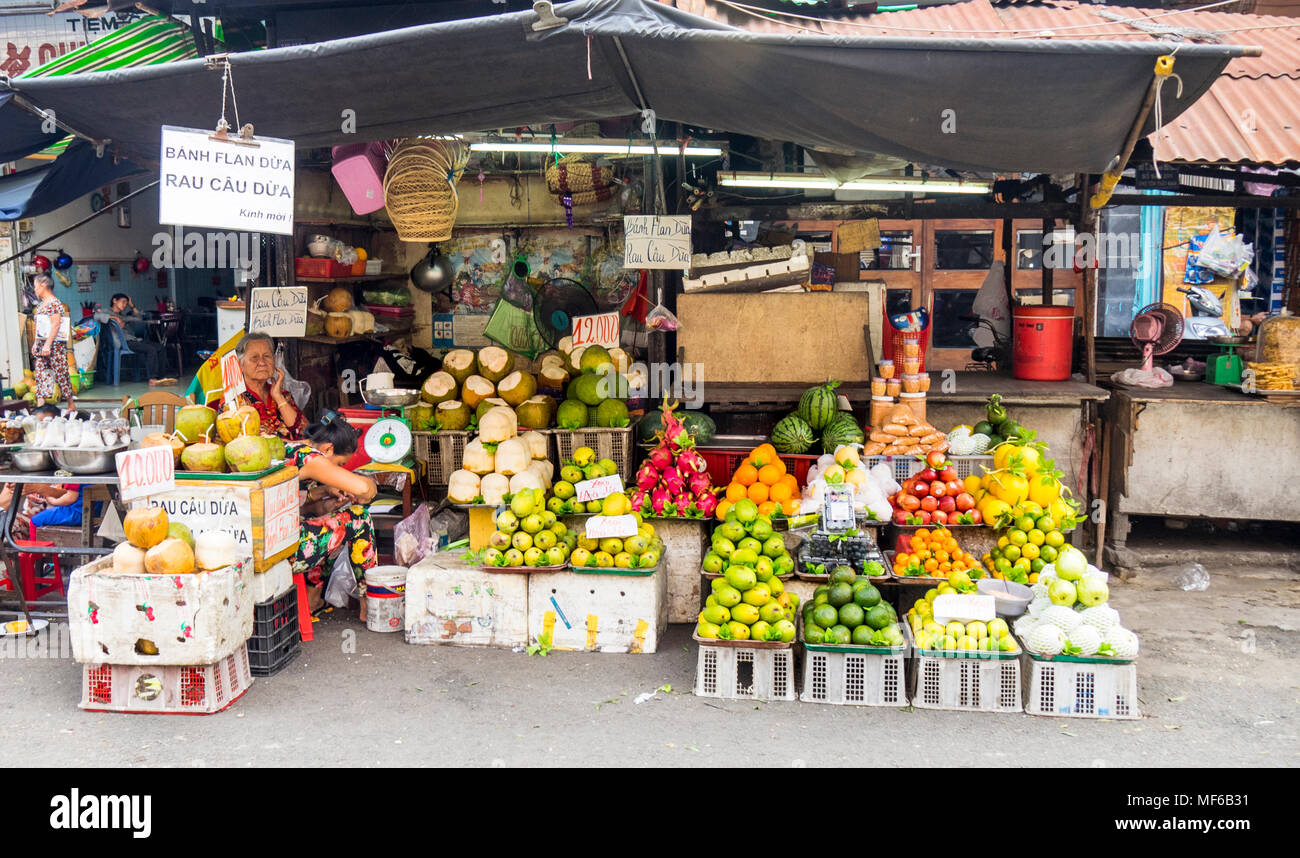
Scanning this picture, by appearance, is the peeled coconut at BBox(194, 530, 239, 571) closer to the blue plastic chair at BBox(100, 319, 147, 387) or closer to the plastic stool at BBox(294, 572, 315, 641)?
the plastic stool at BBox(294, 572, 315, 641)

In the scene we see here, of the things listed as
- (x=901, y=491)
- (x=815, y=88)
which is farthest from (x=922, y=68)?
(x=901, y=491)

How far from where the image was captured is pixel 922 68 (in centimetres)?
455

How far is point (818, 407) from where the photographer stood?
695 cm

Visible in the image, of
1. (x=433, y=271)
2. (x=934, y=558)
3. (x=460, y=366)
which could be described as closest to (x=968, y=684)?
(x=934, y=558)

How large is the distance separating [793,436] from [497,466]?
6.48 ft

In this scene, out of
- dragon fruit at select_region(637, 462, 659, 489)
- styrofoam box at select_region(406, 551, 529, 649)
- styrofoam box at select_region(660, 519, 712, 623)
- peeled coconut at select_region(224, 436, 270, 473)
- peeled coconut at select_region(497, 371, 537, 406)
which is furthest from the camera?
peeled coconut at select_region(497, 371, 537, 406)

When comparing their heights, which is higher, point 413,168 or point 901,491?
point 413,168

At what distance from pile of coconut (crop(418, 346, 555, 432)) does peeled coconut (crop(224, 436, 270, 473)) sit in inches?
73.7

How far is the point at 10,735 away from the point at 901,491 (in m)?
4.84

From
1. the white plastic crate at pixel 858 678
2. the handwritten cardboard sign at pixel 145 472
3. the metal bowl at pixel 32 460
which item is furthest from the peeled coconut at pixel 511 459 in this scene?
the metal bowl at pixel 32 460

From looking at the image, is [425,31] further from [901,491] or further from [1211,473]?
[1211,473]

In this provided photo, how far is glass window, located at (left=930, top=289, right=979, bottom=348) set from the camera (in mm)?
13391

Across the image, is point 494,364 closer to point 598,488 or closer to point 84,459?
point 598,488

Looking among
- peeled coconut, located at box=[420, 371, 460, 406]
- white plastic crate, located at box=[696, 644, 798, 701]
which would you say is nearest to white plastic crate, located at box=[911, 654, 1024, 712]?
white plastic crate, located at box=[696, 644, 798, 701]
